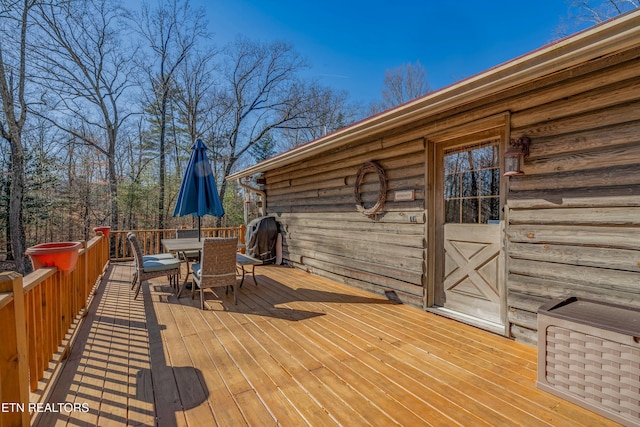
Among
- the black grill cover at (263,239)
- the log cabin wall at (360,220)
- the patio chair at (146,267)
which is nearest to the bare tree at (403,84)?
the log cabin wall at (360,220)

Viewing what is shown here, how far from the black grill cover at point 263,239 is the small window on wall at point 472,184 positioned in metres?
4.28

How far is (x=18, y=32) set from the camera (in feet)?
27.4

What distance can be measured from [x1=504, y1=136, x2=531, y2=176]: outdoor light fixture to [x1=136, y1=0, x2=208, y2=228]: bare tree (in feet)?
39.7

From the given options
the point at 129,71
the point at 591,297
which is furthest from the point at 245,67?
the point at 591,297

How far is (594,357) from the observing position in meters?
1.75

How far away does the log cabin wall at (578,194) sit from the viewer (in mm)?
2066

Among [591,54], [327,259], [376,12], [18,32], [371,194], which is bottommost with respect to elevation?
[327,259]

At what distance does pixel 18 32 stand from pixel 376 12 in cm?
1047

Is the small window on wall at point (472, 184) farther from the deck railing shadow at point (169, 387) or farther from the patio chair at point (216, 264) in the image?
the deck railing shadow at point (169, 387)

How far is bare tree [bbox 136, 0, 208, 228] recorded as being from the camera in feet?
38.6

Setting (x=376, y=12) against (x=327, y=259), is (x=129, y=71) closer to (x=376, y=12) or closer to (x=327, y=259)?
(x=376, y=12)

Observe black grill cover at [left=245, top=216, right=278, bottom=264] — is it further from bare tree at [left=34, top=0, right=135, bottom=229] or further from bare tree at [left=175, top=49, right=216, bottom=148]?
bare tree at [left=175, top=49, right=216, bottom=148]

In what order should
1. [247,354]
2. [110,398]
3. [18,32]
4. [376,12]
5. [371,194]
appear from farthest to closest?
1. [376,12]
2. [18,32]
3. [371,194]
4. [247,354]
5. [110,398]

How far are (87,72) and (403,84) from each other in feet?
40.5
